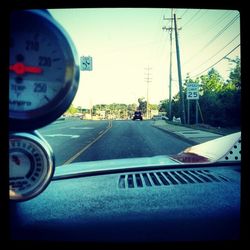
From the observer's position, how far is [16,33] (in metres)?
1.49

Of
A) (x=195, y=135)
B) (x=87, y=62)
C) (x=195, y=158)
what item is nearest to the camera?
(x=87, y=62)

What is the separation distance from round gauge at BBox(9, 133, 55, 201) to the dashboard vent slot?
1.26m

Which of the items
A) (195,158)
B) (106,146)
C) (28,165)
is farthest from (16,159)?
(106,146)

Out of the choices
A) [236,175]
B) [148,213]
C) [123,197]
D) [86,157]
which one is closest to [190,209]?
[148,213]

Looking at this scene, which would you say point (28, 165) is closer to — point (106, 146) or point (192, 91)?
point (106, 146)

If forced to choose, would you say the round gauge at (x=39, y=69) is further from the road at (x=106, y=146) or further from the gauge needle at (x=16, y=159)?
the road at (x=106, y=146)

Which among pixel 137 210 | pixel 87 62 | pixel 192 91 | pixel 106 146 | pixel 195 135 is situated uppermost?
pixel 192 91

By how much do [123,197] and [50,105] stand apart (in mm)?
1103

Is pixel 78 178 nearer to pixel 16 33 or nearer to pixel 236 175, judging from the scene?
pixel 236 175

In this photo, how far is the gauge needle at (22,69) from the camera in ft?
4.78

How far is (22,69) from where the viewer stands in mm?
1481

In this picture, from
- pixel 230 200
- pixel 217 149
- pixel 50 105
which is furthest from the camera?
pixel 217 149

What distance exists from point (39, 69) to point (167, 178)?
5.60 feet

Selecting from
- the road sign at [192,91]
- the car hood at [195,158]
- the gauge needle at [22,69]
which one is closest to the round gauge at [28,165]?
the gauge needle at [22,69]
